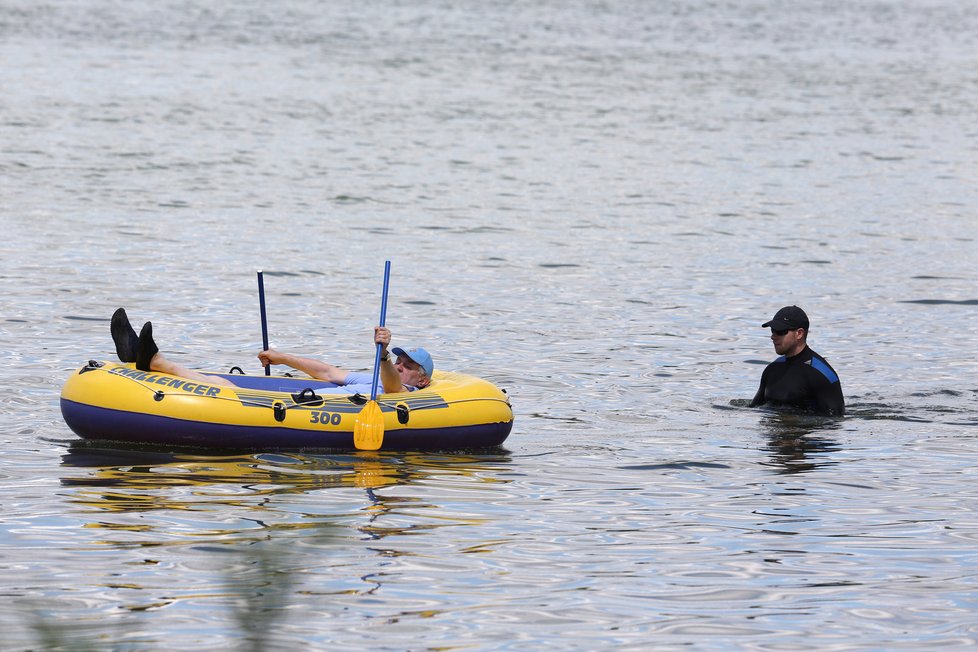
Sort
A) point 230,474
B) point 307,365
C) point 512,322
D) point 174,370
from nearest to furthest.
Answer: point 230,474, point 174,370, point 307,365, point 512,322

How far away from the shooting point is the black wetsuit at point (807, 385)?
12.0 metres

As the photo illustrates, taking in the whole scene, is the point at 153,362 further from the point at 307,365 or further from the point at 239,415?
the point at 307,365

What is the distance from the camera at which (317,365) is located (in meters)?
11.8

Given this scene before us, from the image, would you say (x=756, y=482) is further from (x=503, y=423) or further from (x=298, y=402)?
(x=298, y=402)

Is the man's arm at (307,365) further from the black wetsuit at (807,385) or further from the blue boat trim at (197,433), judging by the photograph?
the black wetsuit at (807,385)

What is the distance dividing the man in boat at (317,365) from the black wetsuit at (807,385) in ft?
9.58

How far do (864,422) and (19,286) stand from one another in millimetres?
9978

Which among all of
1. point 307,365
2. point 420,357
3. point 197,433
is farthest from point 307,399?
point 307,365

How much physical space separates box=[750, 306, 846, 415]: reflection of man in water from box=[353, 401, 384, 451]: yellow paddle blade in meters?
3.46

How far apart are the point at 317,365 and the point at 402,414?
1500 mm

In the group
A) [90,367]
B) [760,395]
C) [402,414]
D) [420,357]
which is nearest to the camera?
[402,414]

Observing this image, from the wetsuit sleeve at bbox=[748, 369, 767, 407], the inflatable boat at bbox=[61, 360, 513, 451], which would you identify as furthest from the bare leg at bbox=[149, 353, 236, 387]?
the wetsuit sleeve at bbox=[748, 369, 767, 407]

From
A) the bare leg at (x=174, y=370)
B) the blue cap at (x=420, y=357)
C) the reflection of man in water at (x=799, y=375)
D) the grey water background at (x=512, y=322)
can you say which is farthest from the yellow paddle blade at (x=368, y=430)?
the reflection of man in water at (x=799, y=375)

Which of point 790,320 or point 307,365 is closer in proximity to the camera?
point 307,365
